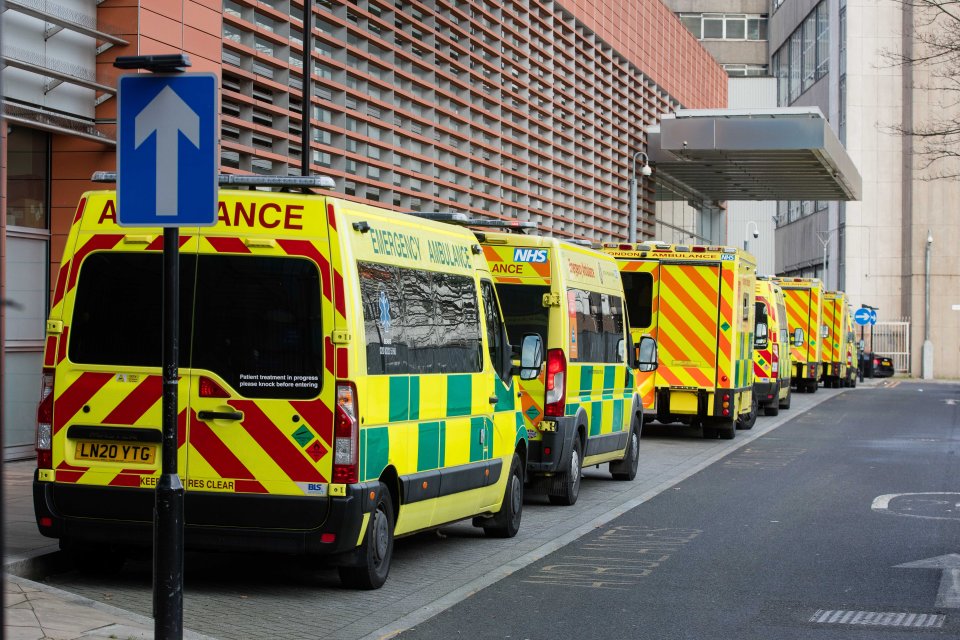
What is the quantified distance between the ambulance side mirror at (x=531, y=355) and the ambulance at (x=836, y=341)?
33971 mm

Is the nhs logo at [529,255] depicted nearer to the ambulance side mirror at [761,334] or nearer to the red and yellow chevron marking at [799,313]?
the ambulance side mirror at [761,334]

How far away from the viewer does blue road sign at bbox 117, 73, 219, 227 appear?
6180mm

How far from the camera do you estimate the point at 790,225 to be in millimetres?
84938

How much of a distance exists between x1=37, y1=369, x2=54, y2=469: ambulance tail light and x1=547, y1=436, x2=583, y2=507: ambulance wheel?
19.3 feet

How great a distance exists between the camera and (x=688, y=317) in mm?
22172

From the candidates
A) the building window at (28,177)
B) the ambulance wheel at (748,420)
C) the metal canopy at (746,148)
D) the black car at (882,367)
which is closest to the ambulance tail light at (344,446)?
the building window at (28,177)

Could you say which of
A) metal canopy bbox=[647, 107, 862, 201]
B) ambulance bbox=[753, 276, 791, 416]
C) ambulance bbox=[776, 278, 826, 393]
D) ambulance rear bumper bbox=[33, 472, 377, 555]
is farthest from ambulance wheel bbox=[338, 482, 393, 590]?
metal canopy bbox=[647, 107, 862, 201]

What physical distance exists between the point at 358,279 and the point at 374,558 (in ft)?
5.57

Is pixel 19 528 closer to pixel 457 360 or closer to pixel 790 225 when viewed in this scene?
pixel 457 360

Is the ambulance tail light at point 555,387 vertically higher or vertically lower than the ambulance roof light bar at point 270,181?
lower

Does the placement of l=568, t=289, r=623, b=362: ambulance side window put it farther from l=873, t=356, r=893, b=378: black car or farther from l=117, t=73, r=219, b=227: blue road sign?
l=873, t=356, r=893, b=378: black car

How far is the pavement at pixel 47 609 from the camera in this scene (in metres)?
6.94

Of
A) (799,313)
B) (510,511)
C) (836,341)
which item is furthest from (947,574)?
(836,341)

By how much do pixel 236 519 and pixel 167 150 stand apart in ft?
9.34
